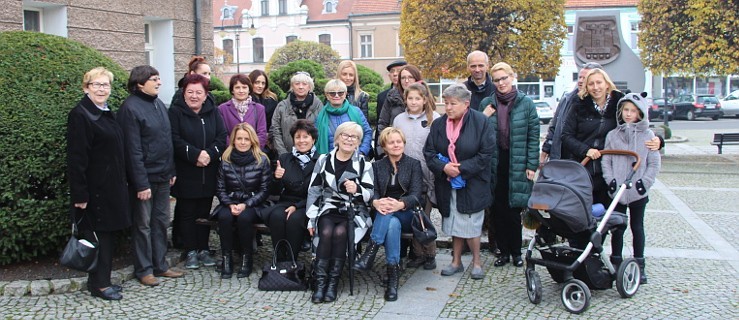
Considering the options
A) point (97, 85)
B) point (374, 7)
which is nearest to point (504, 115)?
point (97, 85)

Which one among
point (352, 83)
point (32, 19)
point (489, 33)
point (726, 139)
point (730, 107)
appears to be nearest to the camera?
point (352, 83)

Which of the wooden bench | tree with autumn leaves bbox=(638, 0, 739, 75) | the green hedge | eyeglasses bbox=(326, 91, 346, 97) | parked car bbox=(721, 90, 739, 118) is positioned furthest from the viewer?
parked car bbox=(721, 90, 739, 118)

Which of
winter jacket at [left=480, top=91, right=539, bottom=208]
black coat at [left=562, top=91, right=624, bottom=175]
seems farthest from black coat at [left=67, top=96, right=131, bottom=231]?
black coat at [left=562, top=91, right=624, bottom=175]

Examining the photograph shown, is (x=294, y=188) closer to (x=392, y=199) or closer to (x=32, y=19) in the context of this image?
(x=392, y=199)

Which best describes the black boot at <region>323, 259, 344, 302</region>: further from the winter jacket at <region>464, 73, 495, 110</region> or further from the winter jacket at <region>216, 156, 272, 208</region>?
the winter jacket at <region>464, 73, 495, 110</region>

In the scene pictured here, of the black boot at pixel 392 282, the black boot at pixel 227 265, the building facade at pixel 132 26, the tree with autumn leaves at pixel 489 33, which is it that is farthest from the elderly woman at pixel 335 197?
the tree with autumn leaves at pixel 489 33

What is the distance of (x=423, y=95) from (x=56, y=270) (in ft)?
12.2

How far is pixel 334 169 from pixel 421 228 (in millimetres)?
927

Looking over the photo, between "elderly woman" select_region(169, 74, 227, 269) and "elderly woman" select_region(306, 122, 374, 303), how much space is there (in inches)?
43.9

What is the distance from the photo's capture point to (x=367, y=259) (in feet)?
20.2

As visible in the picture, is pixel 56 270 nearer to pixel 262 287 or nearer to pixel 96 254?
pixel 96 254

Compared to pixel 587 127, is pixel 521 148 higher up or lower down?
lower down

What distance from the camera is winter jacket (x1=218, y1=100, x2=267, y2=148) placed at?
7449mm

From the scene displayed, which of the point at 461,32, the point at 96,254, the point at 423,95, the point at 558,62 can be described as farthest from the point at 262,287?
the point at 558,62
